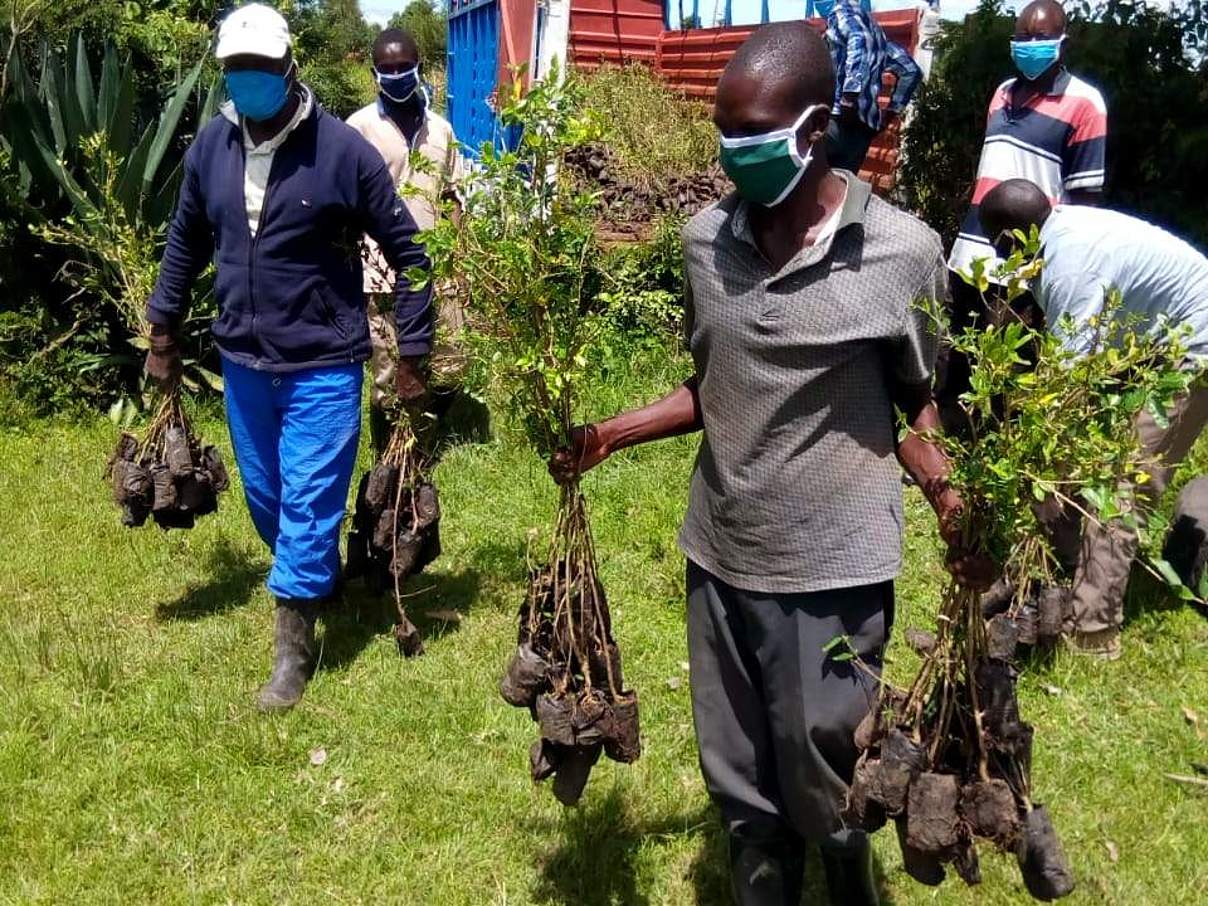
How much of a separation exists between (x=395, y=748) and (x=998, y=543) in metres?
2.41

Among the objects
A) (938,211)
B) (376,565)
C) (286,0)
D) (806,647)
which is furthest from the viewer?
(286,0)

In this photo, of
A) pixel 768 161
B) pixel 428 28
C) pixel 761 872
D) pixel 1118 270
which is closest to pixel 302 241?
pixel 768 161

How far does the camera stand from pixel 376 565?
490 centimetres

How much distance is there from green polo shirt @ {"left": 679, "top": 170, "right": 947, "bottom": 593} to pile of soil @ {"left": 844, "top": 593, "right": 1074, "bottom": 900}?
0.29m

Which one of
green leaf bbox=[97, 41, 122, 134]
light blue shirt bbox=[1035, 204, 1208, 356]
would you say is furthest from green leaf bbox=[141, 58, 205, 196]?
light blue shirt bbox=[1035, 204, 1208, 356]

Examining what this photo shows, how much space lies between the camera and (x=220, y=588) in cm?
524

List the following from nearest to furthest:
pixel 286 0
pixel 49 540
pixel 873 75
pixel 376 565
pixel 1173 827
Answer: pixel 1173 827
pixel 376 565
pixel 49 540
pixel 873 75
pixel 286 0

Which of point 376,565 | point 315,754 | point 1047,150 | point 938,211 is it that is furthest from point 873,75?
point 315,754

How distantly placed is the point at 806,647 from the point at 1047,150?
12.6 feet

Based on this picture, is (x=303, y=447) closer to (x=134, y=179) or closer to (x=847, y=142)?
(x=847, y=142)

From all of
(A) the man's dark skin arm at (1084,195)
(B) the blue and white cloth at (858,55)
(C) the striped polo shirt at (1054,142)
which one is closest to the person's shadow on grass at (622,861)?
(C) the striped polo shirt at (1054,142)

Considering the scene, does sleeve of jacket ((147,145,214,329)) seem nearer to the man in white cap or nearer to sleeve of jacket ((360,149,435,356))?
the man in white cap

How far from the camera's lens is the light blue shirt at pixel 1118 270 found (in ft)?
13.4

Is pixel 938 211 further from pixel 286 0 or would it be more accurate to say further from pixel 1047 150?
Result: pixel 286 0
